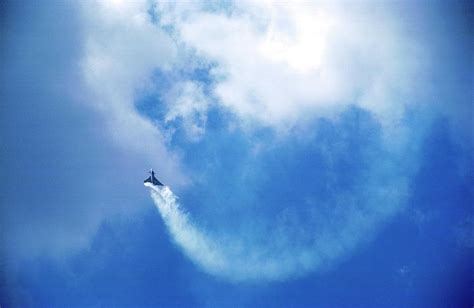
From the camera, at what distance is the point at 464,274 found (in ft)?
71.5

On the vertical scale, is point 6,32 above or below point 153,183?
above

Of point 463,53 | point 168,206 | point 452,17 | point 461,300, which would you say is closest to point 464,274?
point 461,300

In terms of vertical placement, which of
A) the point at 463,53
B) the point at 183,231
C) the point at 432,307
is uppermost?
the point at 463,53

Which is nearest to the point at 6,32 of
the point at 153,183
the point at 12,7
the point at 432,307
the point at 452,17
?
the point at 12,7

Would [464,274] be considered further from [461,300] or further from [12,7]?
[12,7]

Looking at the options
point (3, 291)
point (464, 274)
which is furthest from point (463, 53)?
point (3, 291)

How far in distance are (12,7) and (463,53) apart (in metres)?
20.5

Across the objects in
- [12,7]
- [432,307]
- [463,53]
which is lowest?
[432,307]

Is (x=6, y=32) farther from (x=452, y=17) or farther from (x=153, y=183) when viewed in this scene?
(x=452, y=17)

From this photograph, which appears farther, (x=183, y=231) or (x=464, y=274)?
(x=183, y=231)

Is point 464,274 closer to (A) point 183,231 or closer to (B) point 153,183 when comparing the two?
(A) point 183,231

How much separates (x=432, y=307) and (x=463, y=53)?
37.9 feet

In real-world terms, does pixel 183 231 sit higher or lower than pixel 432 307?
higher

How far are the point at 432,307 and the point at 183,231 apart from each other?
11.8m
